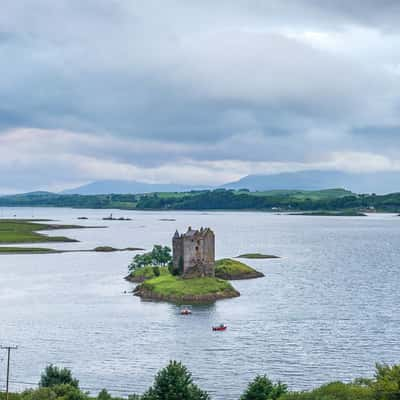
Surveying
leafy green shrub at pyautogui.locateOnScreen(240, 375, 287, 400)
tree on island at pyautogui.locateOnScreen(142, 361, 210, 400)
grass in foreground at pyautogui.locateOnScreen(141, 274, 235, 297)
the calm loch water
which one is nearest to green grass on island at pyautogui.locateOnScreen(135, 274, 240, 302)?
grass in foreground at pyautogui.locateOnScreen(141, 274, 235, 297)

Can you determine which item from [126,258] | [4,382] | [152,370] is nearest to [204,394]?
[152,370]

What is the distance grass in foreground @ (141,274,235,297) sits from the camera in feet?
364

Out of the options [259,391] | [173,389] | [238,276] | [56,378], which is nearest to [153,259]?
[238,276]

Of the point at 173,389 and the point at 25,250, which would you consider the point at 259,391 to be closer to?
the point at 173,389

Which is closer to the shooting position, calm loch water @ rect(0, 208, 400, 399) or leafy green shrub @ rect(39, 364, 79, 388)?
leafy green shrub @ rect(39, 364, 79, 388)

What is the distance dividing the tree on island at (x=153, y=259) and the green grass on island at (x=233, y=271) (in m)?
10.7

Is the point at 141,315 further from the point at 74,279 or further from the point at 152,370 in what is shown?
the point at 74,279

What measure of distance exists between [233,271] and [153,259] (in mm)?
16758

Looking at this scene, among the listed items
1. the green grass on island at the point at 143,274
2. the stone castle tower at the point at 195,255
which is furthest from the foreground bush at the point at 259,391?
the green grass on island at the point at 143,274

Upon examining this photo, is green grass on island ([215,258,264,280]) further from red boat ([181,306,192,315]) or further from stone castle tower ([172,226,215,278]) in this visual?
red boat ([181,306,192,315])

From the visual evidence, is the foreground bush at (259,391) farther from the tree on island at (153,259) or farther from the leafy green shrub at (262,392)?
the tree on island at (153,259)

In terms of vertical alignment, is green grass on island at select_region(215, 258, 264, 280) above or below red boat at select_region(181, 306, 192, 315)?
above

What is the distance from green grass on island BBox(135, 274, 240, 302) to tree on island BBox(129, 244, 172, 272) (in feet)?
67.9

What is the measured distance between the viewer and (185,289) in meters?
112
